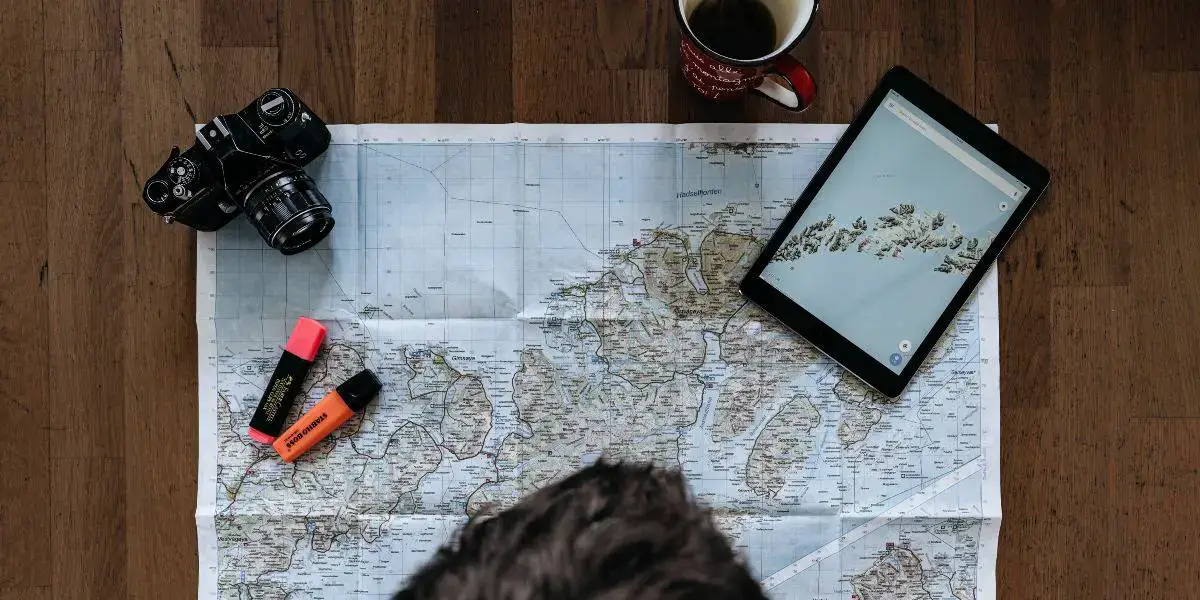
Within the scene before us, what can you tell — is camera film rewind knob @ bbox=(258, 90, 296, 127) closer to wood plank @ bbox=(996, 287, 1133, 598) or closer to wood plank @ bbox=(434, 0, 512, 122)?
wood plank @ bbox=(434, 0, 512, 122)

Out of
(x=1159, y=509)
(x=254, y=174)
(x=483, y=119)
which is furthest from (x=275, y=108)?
(x=1159, y=509)

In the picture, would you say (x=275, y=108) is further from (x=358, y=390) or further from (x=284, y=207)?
(x=358, y=390)

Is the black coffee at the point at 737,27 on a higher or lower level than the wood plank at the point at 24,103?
higher

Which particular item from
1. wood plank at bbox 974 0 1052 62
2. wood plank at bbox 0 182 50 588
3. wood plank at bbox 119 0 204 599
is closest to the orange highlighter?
A: wood plank at bbox 119 0 204 599

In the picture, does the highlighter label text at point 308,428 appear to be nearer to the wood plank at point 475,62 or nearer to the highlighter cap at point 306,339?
the highlighter cap at point 306,339

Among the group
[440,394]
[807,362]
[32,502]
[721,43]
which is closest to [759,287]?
[807,362]

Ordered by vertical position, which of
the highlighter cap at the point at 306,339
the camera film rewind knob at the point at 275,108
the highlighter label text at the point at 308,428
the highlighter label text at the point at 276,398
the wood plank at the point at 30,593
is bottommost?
the wood plank at the point at 30,593

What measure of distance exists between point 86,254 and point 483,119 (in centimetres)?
42

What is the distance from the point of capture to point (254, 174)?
2.27 feet

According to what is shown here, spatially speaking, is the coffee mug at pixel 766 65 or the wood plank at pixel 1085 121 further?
the wood plank at pixel 1085 121

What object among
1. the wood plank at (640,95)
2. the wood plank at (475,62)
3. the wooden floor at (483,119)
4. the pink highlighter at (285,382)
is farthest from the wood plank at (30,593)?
the wood plank at (640,95)

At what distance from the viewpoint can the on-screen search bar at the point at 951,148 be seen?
740mm

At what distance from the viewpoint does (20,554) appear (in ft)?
2.43

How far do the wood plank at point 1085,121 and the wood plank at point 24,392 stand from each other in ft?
3.37
